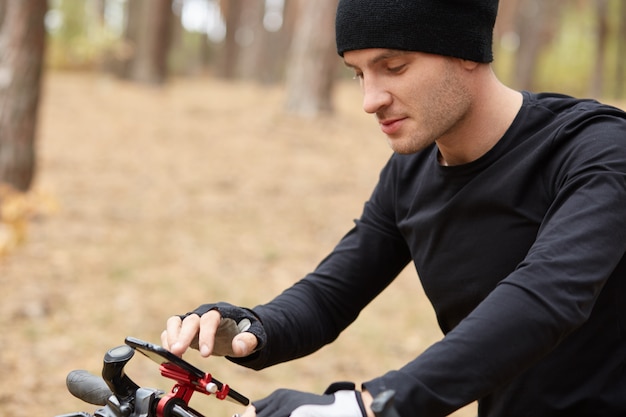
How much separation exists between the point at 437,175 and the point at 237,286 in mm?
5172

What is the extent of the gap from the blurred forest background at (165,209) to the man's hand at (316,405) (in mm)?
3952

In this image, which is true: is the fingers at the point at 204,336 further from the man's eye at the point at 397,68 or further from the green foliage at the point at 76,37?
the green foliage at the point at 76,37

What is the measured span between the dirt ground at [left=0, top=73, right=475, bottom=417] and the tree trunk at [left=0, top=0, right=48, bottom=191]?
67cm

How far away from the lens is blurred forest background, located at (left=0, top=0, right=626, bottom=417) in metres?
6.35

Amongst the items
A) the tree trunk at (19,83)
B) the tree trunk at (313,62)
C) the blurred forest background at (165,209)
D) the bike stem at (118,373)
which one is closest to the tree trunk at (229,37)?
the blurred forest background at (165,209)

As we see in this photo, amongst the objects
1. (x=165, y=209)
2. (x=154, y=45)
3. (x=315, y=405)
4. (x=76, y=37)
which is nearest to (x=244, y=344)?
(x=315, y=405)

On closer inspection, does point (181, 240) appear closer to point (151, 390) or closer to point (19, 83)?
point (19, 83)

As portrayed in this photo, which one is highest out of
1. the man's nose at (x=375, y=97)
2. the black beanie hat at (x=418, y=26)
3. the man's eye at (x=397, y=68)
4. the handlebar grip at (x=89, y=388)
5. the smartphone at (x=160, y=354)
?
the black beanie hat at (x=418, y=26)

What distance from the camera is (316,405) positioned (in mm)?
1654

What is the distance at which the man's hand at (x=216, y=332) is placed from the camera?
2.05m

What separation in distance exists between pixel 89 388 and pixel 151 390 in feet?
0.70

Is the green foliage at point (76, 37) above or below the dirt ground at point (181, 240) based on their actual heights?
above

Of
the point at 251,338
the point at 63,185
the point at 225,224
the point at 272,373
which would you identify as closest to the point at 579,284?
the point at 251,338

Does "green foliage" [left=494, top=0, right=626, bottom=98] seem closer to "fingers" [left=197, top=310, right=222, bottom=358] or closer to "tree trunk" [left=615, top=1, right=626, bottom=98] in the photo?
"tree trunk" [left=615, top=1, right=626, bottom=98]
